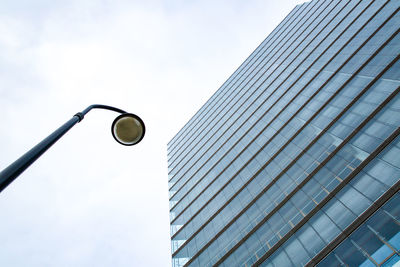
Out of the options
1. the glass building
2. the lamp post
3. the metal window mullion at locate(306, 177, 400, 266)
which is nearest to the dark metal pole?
the lamp post

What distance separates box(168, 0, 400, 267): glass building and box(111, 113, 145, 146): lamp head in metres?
11.7

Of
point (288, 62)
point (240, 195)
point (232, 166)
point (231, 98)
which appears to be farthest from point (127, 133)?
point (231, 98)

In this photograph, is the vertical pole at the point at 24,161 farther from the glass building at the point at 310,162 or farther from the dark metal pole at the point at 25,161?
the glass building at the point at 310,162

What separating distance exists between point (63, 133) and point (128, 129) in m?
1.63

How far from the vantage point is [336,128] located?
18.1 metres

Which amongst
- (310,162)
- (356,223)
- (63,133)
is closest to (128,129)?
(63,133)

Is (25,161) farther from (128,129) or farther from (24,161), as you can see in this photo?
(128,129)

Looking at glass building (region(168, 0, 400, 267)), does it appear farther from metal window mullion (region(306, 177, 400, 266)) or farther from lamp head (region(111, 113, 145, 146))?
lamp head (region(111, 113, 145, 146))

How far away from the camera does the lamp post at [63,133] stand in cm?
279

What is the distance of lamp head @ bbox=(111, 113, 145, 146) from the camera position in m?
5.25

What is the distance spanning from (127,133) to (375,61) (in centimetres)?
2079

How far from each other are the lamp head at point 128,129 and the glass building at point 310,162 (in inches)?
460

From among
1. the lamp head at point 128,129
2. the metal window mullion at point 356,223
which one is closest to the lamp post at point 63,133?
the lamp head at point 128,129

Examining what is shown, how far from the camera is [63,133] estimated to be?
12.3ft
